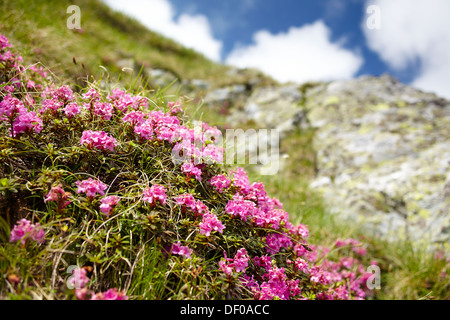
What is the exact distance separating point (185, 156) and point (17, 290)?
5.33 feet

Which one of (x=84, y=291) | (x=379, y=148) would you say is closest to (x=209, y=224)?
(x=84, y=291)

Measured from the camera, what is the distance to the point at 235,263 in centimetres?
221

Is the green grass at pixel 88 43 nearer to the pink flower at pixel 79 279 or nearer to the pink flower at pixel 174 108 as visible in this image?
the pink flower at pixel 174 108

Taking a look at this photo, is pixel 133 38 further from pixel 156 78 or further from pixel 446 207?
pixel 446 207

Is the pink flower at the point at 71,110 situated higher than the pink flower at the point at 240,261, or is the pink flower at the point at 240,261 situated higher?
the pink flower at the point at 71,110

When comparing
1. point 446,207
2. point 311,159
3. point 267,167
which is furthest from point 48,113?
point 311,159

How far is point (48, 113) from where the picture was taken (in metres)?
2.59

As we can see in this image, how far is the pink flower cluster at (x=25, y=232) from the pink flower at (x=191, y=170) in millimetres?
1194

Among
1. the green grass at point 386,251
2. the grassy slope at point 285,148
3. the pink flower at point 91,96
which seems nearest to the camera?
the pink flower at point 91,96

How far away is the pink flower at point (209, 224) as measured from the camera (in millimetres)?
2263

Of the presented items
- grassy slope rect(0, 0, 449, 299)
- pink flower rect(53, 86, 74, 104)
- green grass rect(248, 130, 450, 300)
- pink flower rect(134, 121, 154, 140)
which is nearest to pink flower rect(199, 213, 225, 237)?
grassy slope rect(0, 0, 449, 299)

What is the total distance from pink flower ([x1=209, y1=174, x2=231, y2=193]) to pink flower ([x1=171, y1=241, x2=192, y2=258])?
71 cm

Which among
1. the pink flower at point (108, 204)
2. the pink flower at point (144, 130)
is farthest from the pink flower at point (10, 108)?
the pink flower at point (108, 204)

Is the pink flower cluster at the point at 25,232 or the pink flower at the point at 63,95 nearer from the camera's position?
the pink flower cluster at the point at 25,232
